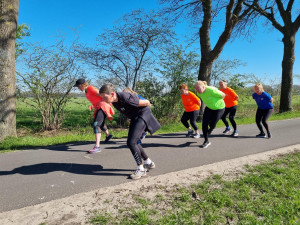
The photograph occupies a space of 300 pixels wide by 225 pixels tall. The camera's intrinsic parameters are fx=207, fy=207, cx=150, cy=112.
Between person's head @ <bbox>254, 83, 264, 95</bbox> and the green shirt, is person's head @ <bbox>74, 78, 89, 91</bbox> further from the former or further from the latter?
person's head @ <bbox>254, 83, 264, 95</bbox>

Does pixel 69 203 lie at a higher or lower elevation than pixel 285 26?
lower

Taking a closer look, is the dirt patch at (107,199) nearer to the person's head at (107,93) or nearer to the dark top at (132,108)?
the dark top at (132,108)

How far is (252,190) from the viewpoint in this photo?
307 centimetres

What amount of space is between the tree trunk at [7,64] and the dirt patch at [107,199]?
459cm

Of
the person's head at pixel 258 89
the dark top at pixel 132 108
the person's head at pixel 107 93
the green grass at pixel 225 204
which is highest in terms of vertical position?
the person's head at pixel 258 89

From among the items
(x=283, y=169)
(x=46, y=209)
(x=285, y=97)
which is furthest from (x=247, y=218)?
(x=285, y=97)

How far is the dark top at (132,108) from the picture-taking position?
11.6 ft

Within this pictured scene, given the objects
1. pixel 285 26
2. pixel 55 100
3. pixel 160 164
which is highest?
pixel 285 26

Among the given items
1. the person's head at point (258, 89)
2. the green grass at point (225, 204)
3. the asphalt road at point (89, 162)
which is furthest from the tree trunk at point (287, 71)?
the green grass at point (225, 204)

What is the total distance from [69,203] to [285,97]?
16.6 metres

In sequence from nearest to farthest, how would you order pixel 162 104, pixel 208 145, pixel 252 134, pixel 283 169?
pixel 283 169 < pixel 208 145 < pixel 252 134 < pixel 162 104

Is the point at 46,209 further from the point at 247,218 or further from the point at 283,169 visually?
the point at 283,169

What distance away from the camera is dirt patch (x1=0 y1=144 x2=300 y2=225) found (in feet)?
8.12

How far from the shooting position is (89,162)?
4.50 meters
